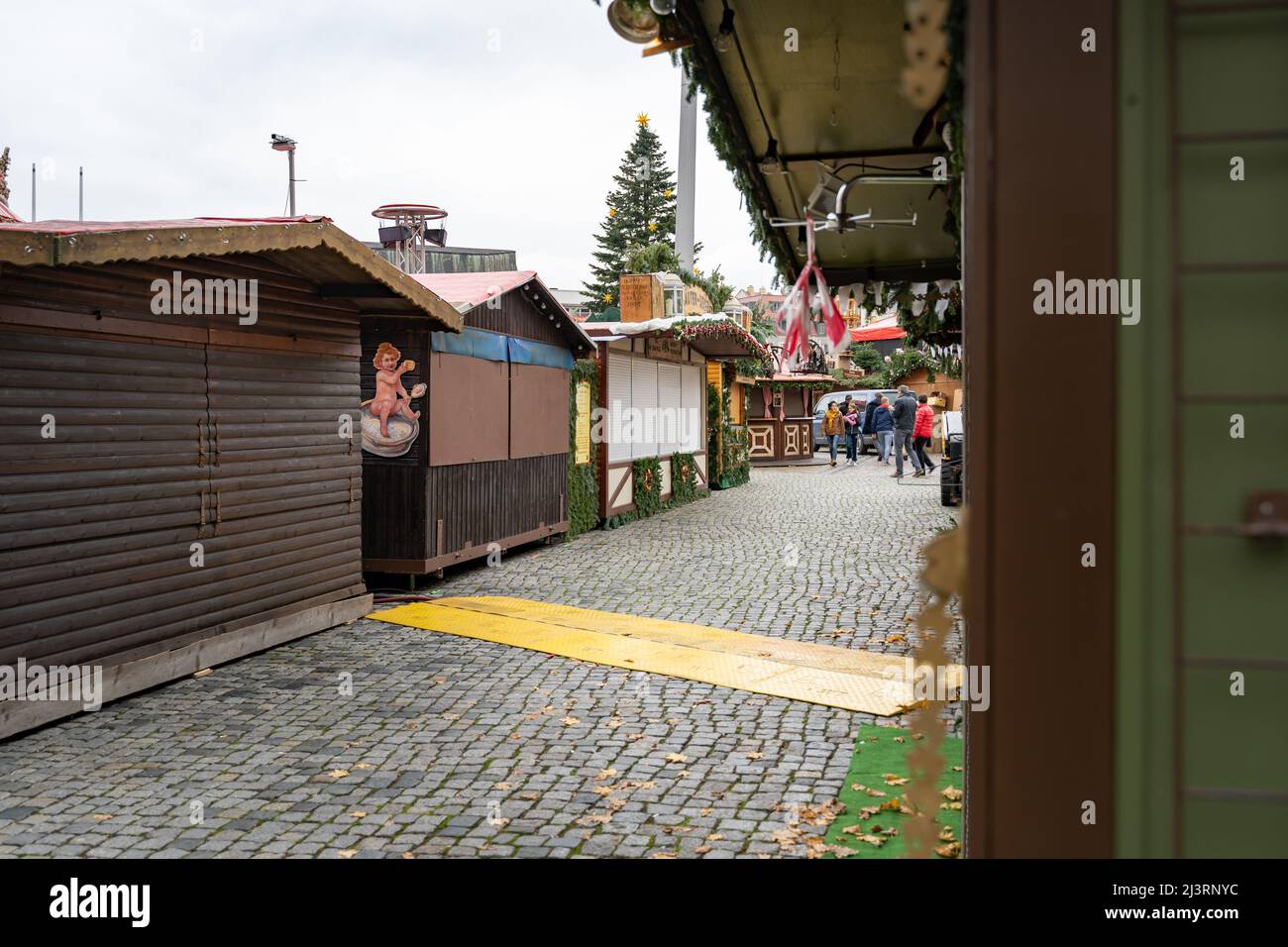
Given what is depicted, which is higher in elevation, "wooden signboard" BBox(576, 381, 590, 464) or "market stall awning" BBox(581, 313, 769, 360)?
"market stall awning" BBox(581, 313, 769, 360)

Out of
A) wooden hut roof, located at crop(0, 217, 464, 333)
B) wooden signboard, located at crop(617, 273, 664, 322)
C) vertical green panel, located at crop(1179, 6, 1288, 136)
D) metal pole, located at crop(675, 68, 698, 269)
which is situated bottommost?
vertical green panel, located at crop(1179, 6, 1288, 136)

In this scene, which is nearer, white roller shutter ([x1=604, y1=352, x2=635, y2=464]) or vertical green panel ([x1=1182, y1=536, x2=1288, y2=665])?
vertical green panel ([x1=1182, y1=536, x2=1288, y2=665])

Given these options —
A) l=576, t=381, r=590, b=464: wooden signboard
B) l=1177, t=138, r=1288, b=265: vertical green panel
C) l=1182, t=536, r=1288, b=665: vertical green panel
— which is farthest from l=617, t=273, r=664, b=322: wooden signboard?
l=1182, t=536, r=1288, b=665: vertical green panel

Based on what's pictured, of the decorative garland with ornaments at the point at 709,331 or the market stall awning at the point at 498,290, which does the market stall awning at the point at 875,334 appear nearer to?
the decorative garland with ornaments at the point at 709,331

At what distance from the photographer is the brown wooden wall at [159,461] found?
260 inches

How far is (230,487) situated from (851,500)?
49.3 feet

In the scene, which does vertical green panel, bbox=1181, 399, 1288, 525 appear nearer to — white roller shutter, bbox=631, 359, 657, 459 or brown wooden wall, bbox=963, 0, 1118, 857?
brown wooden wall, bbox=963, 0, 1118, 857

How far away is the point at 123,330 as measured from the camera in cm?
734

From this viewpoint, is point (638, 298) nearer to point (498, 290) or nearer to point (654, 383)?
point (654, 383)

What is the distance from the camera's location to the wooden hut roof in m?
5.79

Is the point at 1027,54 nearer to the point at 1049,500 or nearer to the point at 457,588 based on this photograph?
the point at 1049,500

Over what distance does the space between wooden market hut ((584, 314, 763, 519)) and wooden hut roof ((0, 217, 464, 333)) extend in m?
7.59

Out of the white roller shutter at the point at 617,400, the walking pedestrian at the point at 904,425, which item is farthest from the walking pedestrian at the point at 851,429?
the white roller shutter at the point at 617,400
